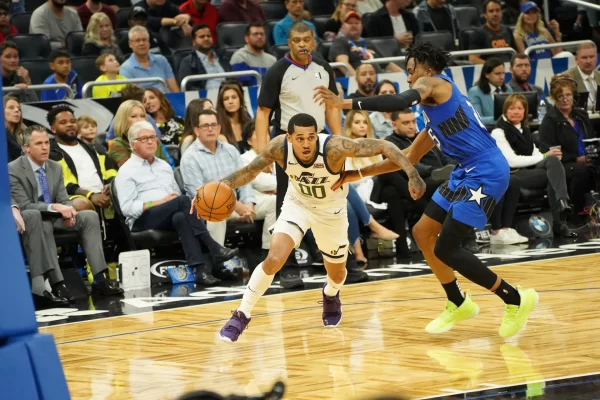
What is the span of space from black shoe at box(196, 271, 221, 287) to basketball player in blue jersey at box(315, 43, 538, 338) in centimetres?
345

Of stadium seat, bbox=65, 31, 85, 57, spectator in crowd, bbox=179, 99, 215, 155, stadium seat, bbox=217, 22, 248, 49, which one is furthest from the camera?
stadium seat, bbox=217, 22, 248, 49

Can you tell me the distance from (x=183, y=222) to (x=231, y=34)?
182 inches

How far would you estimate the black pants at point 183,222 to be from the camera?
33.3 ft

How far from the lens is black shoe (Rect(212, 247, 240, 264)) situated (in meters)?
10.3

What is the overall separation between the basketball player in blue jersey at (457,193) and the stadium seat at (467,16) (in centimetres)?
962

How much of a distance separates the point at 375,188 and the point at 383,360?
17.5ft

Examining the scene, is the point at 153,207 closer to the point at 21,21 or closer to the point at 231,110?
the point at 231,110

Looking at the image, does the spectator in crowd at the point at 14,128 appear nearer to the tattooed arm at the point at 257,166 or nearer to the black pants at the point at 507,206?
the tattooed arm at the point at 257,166

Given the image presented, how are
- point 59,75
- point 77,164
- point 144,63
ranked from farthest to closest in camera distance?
point 144,63 → point 59,75 → point 77,164

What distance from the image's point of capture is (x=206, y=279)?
10.1 metres

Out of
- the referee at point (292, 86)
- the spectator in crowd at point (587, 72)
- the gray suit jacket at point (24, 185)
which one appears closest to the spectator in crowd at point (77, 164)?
the gray suit jacket at point (24, 185)

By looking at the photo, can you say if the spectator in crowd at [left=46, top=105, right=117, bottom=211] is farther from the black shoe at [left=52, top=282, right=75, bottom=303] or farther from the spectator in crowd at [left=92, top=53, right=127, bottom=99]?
the spectator in crowd at [left=92, top=53, right=127, bottom=99]

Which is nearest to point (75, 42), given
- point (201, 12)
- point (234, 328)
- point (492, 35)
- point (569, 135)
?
point (201, 12)

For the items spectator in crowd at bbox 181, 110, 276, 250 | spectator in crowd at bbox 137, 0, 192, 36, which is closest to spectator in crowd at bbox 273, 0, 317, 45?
spectator in crowd at bbox 137, 0, 192, 36
